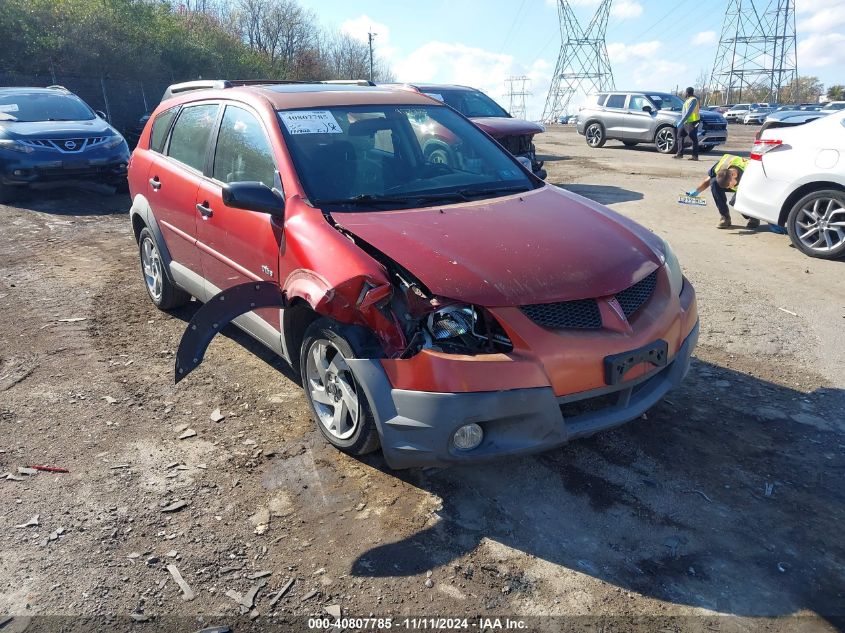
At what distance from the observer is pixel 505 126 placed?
10766 mm

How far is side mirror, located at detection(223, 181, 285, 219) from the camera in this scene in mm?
3389

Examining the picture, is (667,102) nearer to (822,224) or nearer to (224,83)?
(822,224)

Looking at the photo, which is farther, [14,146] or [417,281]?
[14,146]

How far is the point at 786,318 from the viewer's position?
18.0ft

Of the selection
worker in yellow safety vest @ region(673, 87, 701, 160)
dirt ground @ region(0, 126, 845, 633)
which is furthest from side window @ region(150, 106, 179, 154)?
worker in yellow safety vest @ region(673, 87, 701, 160)

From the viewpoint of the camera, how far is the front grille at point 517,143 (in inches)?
418

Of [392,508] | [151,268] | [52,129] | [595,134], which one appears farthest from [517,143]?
[595,134]

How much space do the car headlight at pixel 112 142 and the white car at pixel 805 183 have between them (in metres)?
9.47

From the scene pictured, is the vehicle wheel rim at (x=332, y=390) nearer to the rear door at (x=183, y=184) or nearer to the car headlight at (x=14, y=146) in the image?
the rear door at (x=183, y=184)

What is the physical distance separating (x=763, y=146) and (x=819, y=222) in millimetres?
1112

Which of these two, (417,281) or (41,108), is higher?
(41,108)

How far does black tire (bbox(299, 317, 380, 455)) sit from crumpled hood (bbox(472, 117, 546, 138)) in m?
7.67

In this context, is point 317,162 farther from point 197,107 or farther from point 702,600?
point 702,600

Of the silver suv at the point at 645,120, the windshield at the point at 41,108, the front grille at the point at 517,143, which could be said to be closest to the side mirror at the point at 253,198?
the front grille at the point at 517,143
